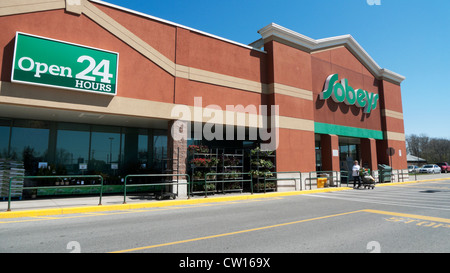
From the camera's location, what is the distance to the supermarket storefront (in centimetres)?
1066

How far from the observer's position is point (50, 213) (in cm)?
880

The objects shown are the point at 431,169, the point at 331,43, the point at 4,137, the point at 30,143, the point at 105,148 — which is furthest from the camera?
the point at 431,169

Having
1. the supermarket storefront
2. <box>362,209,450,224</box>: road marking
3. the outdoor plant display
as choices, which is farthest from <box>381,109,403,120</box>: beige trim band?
the outdoor plant display

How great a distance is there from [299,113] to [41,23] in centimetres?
1532

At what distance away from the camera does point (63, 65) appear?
10766 mm

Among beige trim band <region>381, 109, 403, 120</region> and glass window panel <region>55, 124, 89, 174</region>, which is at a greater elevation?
beige trim band <region>381, 109, 403, 120</region>

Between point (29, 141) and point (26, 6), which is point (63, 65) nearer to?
point (26, 6)

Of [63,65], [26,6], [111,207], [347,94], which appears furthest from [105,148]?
[347,94]

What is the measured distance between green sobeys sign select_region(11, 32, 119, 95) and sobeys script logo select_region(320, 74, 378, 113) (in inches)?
601

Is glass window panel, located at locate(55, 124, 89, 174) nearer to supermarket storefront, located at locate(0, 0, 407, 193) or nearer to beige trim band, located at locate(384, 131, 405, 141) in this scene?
supermarket storefront, located at locate(0, 0, 407, 193)

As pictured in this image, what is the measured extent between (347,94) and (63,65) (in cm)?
2029

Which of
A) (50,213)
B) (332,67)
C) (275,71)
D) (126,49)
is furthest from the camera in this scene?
(332,67)
